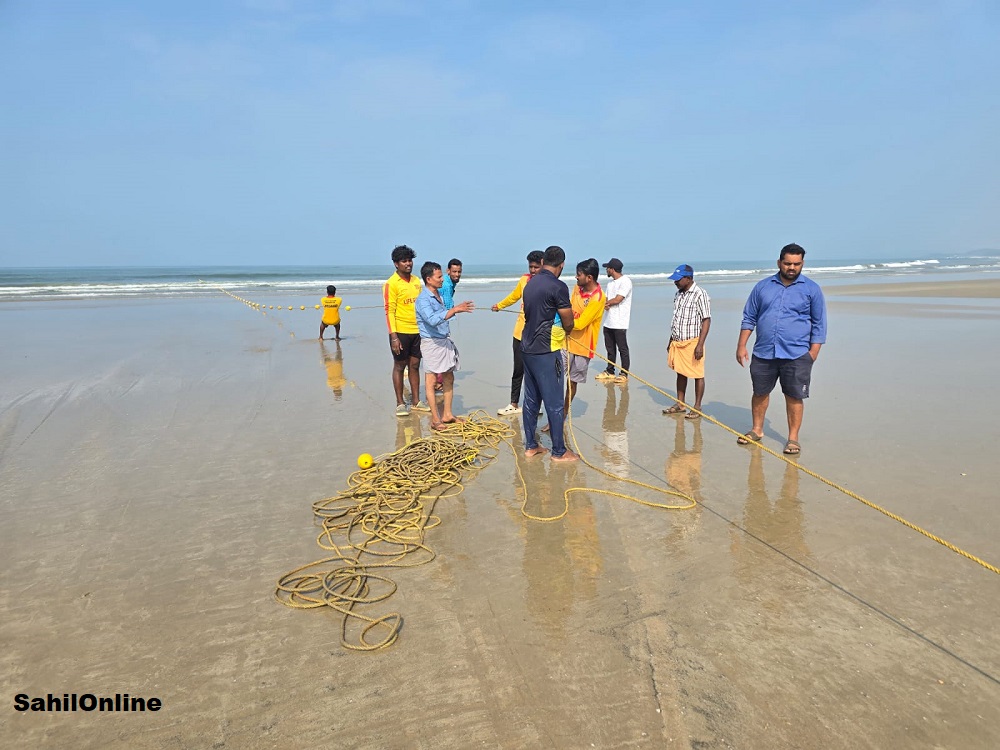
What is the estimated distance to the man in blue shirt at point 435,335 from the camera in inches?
234

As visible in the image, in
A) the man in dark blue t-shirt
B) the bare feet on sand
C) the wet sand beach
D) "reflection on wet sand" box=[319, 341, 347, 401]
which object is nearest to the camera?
the wet sand beach

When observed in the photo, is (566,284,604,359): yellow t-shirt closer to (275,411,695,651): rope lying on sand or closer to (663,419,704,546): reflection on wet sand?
(275,411,695,651): rope lying on sand

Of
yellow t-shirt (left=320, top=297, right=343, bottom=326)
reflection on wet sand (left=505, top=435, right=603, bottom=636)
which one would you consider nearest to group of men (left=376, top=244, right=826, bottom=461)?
reflection on wet sand (left=505, top=435, right=603, bottom=636)

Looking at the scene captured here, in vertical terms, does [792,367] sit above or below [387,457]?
above

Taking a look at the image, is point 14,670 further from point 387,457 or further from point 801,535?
point 801,535

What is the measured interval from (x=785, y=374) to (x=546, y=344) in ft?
7.65

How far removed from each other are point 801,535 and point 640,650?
1.74m

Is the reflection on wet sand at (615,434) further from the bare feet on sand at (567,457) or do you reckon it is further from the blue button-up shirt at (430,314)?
the blue button-up shirt at (430,314)

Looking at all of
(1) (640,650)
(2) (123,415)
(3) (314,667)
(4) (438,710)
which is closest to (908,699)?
(1) (640,650)

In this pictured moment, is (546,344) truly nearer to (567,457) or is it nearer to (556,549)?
(567,457)

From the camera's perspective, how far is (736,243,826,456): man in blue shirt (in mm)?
5129

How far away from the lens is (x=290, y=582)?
10.7ft

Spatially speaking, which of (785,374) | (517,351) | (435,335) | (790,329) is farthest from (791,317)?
(435,335)

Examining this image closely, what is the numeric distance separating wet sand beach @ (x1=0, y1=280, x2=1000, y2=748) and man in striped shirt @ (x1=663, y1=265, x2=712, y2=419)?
1.87 ft
